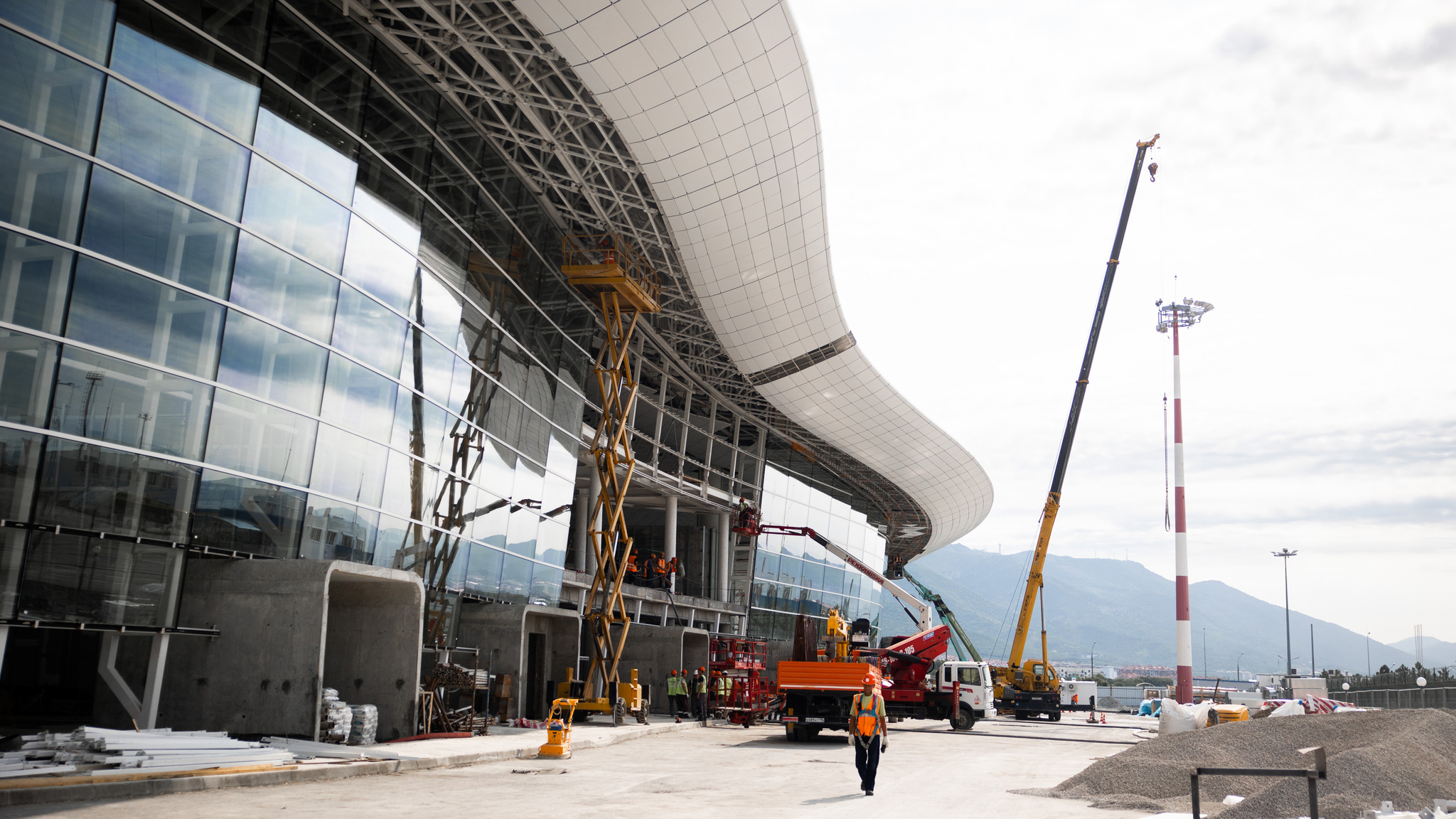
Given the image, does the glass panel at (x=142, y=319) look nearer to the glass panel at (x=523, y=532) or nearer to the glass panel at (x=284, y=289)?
the glass panel at (x=284, y=289)

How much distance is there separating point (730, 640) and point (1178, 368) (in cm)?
2407

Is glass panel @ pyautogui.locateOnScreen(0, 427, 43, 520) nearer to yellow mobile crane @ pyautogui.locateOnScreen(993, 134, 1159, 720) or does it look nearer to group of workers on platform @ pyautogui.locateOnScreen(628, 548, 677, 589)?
group of workers on platform @ pyautogui.locateOnScreen(628, 548, 677, 589)

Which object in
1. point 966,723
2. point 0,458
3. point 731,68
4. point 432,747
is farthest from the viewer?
point 966,723

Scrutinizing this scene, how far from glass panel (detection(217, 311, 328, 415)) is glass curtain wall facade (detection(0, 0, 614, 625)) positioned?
4 cm

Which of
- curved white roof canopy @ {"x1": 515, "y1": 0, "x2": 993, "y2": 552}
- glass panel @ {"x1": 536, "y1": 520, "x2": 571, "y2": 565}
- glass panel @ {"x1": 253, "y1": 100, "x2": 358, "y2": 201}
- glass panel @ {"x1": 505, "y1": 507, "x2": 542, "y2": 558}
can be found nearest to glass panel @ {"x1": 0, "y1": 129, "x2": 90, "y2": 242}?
glass panel @ {"x1": 253, "y1": 100, "x2": 358, "y2": 201}

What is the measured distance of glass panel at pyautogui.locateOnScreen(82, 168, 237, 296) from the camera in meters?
13.6

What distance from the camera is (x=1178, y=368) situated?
145 feet

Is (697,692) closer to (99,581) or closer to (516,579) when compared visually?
(516,579)

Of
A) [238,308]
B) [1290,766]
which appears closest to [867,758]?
[1290,766]

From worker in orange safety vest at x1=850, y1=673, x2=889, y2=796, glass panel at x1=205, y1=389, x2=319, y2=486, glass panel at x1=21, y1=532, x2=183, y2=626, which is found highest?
glass panel at x1=205, y1=389, x2=319, y2=486

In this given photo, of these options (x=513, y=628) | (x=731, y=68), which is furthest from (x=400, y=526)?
(x=731, y=68)

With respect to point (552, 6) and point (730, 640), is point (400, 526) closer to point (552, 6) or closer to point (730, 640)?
point (552, 6)

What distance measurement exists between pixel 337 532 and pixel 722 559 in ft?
103

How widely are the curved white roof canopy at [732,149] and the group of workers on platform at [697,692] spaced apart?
11873 millimetres
